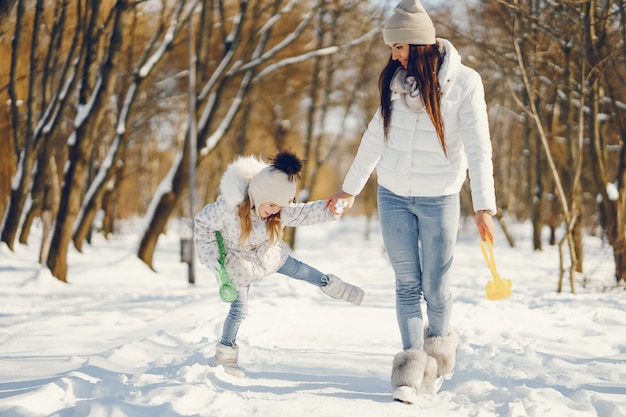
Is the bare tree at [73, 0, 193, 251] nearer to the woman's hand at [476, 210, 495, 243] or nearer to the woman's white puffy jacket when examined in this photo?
A: the woman's white puffy jacket

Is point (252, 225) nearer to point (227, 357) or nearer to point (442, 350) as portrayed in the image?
point (227, 357)

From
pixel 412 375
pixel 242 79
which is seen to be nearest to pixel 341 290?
pixel 412 375

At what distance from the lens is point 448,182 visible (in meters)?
3.64

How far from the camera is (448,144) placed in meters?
3.65

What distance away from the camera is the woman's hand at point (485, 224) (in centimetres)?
352

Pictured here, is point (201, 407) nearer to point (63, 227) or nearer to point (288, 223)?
point (288, 223)

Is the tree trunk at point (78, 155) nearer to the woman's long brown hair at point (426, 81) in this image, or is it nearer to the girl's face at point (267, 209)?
the girl's face at point (267, 209)

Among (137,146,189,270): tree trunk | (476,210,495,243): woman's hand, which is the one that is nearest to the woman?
(476,210,495,243): woman's hand

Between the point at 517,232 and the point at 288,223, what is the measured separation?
27.1 metres

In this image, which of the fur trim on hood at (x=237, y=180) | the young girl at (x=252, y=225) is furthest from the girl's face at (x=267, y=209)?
the fur trim on hood at (x=237, y=180)

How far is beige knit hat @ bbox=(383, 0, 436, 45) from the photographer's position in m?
3.57

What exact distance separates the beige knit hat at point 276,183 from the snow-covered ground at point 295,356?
105 cm

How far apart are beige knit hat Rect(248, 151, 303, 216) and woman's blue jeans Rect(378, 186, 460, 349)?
1.77 ft

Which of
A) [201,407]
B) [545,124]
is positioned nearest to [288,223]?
[201,407]
